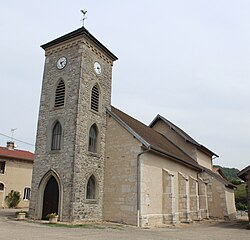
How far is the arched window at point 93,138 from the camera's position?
57.2 ft

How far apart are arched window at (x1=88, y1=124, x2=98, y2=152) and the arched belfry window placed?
2420 mm

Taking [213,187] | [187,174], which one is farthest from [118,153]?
[213,187]

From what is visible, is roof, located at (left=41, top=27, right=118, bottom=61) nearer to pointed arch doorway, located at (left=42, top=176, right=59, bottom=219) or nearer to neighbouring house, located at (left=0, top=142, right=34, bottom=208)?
pointed arch doorway, located at (left=42, top=176, right=59, bottom=219)

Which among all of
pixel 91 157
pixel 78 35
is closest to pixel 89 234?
pixel 91 157

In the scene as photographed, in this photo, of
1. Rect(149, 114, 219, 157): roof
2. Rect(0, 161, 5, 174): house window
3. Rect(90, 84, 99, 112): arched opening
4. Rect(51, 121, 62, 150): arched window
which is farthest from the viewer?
Rect(0, 161, 5, 174): house window

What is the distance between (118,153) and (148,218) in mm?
4119

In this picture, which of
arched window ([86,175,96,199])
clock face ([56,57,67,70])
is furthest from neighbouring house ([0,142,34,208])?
arched window ([86,175,96,199])

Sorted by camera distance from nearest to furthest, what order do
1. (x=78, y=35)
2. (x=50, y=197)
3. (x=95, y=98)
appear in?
(x=50, y=197)
(x=78, y=35)
(x=95, y=98)

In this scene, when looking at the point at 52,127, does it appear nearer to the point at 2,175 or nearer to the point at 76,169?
the point at 76,169

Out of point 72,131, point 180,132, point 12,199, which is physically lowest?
point 12,199

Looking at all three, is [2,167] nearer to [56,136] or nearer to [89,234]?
[56,136]

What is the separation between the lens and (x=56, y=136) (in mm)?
17312

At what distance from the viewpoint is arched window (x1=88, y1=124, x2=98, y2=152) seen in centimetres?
1742

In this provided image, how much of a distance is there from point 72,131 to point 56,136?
5.21 feet
